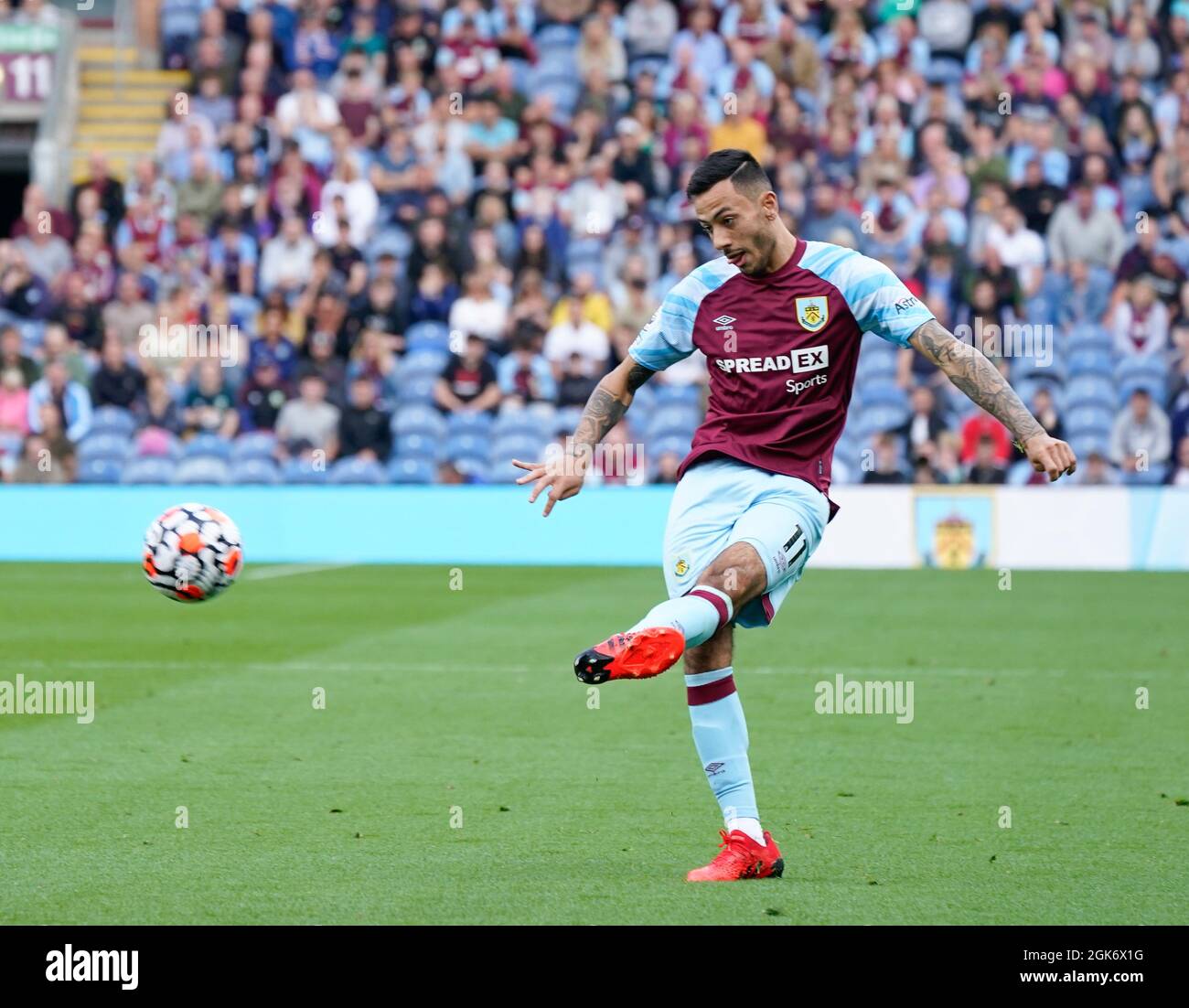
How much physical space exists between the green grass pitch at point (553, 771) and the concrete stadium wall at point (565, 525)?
11.1 ft

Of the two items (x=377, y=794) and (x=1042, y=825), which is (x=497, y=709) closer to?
(x=377, y=794)

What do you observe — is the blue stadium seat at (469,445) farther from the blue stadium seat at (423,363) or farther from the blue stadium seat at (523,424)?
the blue stadium seat at (423,363)

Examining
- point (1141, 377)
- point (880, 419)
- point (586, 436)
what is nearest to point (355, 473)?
point (880, 419)

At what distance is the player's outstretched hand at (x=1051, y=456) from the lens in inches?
216

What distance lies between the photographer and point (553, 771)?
8055 millimetres

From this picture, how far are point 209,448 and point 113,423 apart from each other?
49.4 inches

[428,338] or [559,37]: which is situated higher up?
[559,37]

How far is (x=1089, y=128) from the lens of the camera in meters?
21.6

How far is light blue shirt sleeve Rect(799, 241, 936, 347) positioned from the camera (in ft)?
19.8

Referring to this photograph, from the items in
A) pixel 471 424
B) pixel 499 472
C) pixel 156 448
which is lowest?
pixel 499 472

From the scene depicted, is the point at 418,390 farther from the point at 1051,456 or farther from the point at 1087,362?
the point at 1051,456

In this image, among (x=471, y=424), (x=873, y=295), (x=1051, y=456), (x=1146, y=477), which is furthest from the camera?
(x=471, y=424)

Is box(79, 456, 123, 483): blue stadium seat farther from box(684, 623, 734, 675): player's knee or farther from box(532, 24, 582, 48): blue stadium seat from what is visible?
box(684, 623, 734, 675): player's knee

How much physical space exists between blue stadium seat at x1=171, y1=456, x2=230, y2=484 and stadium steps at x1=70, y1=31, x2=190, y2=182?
7170 millimetres
